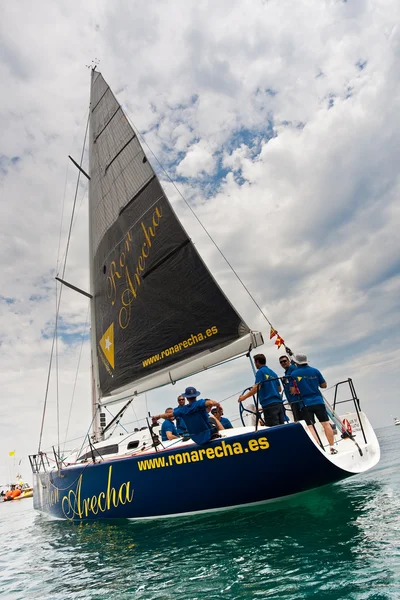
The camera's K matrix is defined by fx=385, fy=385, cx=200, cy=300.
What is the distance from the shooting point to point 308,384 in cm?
613

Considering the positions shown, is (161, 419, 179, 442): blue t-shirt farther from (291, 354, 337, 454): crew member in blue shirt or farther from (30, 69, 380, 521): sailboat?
(291, 354, 337, 454): crew member in blue shirt

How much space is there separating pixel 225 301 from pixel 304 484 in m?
3.66

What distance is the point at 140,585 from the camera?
151 inches

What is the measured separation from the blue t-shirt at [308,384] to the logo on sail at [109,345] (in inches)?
208

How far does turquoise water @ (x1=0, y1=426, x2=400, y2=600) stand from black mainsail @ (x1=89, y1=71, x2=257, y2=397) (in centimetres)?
301

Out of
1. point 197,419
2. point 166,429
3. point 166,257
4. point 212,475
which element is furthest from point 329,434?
point 166,257

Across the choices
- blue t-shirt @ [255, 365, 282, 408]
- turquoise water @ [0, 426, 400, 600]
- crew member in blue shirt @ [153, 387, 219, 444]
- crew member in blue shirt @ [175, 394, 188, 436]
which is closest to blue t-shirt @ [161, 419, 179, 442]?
crew member in blue shirt @ [175, 394, 188, 436]

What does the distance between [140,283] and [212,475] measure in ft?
16.5

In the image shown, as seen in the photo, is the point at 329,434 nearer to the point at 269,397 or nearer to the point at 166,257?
the point at 269,397

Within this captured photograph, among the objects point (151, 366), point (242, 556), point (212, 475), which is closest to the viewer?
point (242, 556)

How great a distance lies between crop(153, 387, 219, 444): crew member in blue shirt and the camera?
575cm

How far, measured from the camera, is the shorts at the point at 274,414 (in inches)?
228

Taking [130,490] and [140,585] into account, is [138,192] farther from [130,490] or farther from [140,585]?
[140,585]

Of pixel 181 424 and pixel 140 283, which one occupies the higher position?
pixel 140 283
